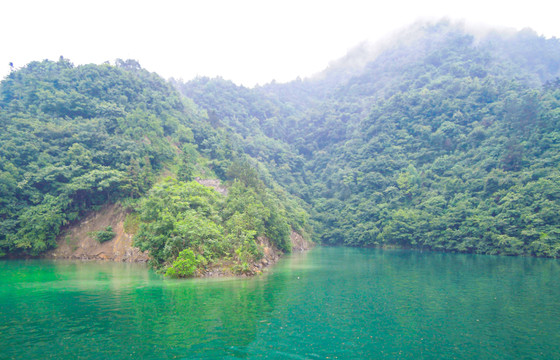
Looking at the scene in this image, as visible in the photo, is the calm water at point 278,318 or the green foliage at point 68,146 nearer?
the calm water at point 278,318

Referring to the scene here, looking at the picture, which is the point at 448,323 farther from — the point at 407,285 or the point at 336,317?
the point at 407,285

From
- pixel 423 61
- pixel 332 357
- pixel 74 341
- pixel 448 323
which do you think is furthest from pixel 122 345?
pixel 423 61

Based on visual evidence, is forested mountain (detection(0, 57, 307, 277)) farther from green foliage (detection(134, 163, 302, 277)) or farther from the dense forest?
the dense forest

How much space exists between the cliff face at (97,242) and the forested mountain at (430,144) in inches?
1970

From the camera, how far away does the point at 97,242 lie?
47656 millimetres

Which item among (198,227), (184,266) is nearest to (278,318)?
(184,266)

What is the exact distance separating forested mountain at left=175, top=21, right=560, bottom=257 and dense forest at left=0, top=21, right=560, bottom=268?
1.17ft

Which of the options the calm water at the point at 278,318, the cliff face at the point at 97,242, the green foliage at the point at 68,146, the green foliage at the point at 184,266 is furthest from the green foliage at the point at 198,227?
the green foliage at the point at 68,146

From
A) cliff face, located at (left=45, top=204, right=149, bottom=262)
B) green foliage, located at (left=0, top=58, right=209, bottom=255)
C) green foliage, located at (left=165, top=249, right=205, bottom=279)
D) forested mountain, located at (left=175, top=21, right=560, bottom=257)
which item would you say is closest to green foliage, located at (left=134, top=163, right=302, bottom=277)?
green foliage, located at (left=165, top=249, right=205, bottom=279)

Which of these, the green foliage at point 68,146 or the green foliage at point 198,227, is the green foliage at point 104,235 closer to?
the green foliage at point 68,146

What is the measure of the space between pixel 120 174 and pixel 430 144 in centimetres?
7434

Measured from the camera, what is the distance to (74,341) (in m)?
13.2

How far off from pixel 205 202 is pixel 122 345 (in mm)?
27260

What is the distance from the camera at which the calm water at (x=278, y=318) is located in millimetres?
12664
